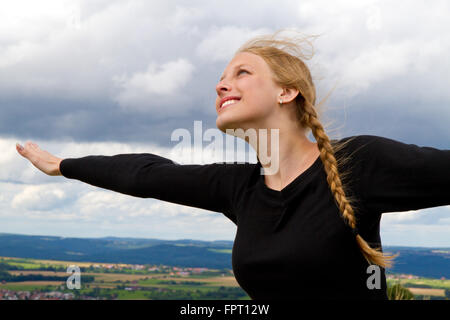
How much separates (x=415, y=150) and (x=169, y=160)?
7.59 feet

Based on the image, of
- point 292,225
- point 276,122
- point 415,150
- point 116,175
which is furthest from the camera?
point 116,175

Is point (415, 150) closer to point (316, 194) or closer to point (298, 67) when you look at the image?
point (316, 194)

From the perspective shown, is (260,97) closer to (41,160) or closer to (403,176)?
(403,176)

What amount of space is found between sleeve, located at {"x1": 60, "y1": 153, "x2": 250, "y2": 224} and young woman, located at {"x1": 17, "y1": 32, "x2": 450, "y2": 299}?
0.4 inches

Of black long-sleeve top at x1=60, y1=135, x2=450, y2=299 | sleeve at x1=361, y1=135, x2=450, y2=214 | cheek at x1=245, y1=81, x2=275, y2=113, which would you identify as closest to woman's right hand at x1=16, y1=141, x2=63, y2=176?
black long-sleeve top at x1=60, y1=135, x2=450, y2=299

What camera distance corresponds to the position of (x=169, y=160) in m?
4.61

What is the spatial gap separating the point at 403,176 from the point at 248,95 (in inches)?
51.1

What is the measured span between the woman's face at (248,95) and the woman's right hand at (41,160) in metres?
1.93

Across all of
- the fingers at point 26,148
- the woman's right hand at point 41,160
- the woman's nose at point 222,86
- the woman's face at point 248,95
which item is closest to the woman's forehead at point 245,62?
the woman's face at point 248,95

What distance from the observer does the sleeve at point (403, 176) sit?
304 centimetres

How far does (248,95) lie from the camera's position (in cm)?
371

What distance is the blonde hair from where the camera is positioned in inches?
126

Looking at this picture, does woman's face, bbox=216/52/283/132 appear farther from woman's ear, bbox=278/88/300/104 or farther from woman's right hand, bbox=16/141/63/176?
woman's right hand, bbox=16/141/63/176

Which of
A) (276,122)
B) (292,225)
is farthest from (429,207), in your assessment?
(276,122)
